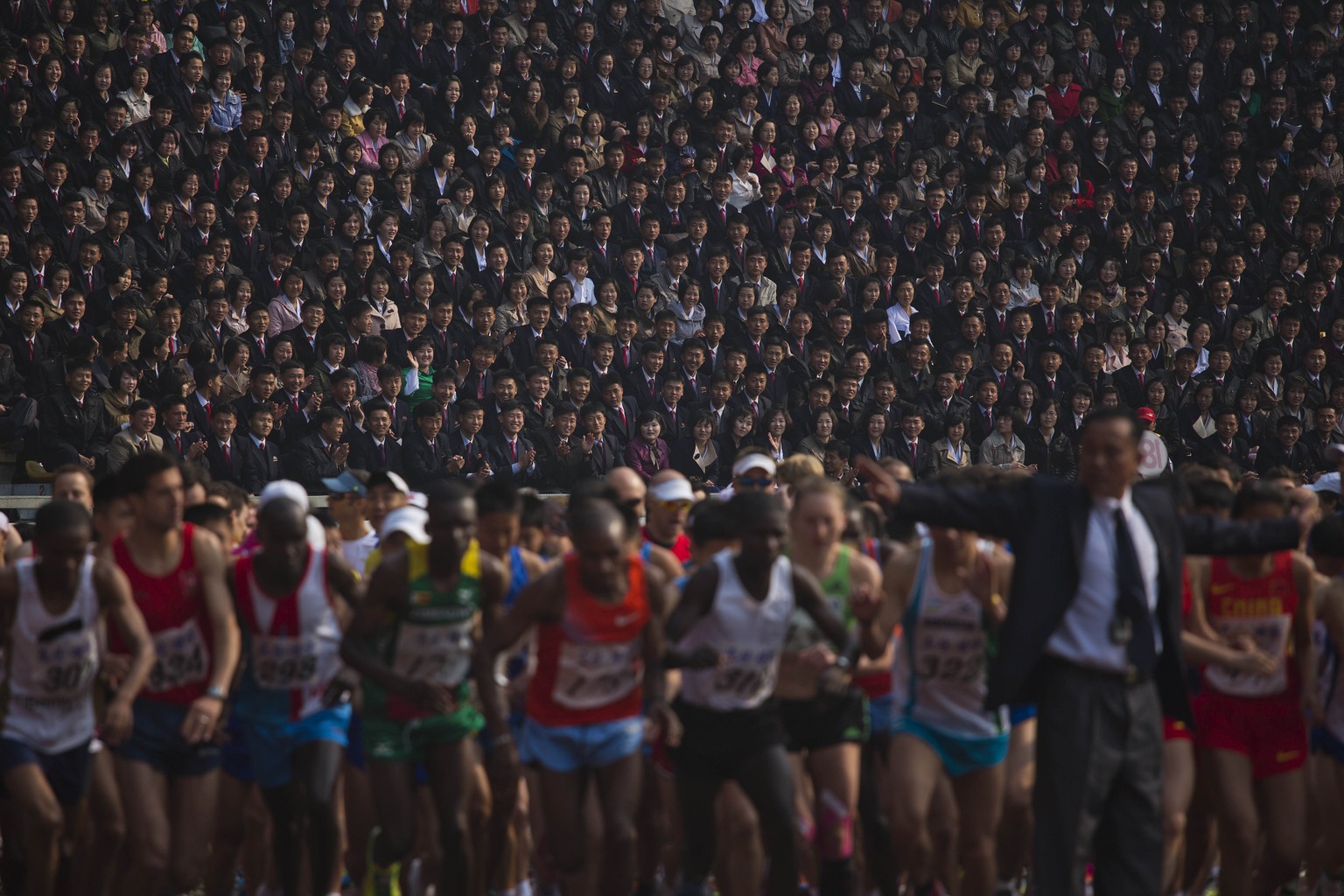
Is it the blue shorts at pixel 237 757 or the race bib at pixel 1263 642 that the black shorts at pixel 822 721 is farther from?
the blue shorts at pixel 237 757

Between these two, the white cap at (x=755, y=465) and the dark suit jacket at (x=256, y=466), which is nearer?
the white cap at (x=755, y=465)

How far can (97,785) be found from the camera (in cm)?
746

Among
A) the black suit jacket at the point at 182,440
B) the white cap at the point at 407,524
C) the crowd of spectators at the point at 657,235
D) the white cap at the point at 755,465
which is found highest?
the crowd of spectators at the point at 657,235

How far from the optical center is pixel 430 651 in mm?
7414

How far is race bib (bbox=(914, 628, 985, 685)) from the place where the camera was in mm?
Result: 7582

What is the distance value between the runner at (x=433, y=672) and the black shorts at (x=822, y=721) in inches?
51.9

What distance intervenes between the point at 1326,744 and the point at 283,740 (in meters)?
5.05

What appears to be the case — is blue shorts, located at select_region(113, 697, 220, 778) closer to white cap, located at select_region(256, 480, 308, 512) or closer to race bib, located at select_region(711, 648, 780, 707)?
white cap, located at select_region(256, 480, 308, 512)

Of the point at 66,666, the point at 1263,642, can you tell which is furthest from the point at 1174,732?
the point at 66,666

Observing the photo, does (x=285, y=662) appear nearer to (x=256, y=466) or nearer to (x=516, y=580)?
(x=516, y=580)

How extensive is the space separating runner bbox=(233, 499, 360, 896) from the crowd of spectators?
6404 millimetres

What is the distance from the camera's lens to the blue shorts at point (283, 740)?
299 inches

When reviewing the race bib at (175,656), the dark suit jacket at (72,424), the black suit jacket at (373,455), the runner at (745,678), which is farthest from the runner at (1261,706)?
the dark suit jacket at (72,424)

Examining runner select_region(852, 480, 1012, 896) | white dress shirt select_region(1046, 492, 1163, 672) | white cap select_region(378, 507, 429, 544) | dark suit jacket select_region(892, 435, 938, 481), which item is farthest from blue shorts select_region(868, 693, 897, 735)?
dark suit jacket select_region(892, 435, 938, 481)
